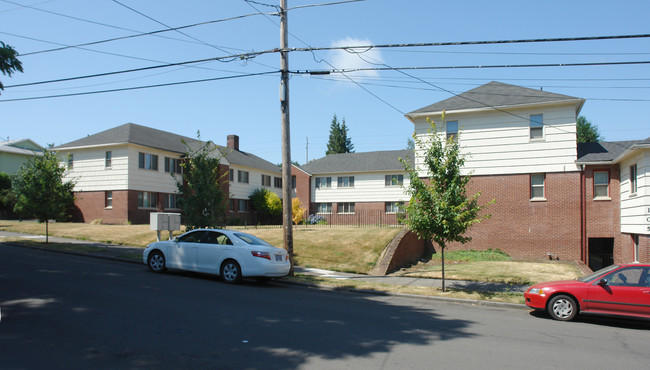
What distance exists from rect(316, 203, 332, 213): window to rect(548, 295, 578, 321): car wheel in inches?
1273

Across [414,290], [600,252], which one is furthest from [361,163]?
[414,290]

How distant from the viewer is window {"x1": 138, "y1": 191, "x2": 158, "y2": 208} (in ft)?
106

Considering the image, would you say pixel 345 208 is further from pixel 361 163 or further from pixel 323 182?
pixel 361 163

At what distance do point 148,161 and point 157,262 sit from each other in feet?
70.2

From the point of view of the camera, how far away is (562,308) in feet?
32.7

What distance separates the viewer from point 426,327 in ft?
27.3

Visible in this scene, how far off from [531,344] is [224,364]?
5134mm

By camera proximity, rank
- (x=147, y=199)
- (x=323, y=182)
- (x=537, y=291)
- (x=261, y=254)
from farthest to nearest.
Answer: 1. (x=323, y=182)
2. (x=147, y=199)
3. (x=261, y=254)
4. (x=537, y=291)

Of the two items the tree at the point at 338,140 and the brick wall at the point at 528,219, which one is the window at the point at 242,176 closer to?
the brick wall at the point at 528,219

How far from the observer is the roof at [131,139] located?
104 feet

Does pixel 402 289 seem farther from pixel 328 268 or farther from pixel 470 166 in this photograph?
pixel 470 166

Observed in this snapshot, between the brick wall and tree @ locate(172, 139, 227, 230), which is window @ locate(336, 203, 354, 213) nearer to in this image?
the brick wall

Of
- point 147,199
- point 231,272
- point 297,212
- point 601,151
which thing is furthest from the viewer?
point 297,212

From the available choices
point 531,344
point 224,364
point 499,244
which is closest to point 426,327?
A: point 531,344
